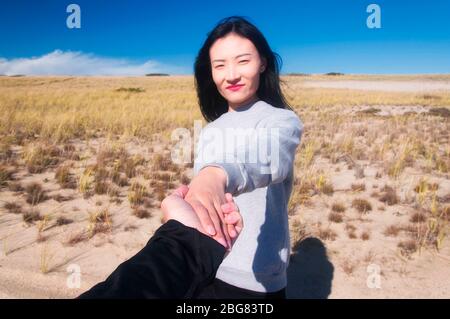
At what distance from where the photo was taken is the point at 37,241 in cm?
353

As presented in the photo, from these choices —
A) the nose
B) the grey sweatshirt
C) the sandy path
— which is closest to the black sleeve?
the grey sweatshirt

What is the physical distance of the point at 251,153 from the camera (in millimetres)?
1017

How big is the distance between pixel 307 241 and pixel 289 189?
8.36 ft

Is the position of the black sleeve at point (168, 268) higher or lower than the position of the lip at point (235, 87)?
lower

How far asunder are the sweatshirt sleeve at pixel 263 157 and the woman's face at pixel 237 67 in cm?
22

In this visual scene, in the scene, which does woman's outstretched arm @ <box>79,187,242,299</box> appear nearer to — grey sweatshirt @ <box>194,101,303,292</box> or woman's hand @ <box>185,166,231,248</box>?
woman's hand @ <box>185,166,231,248</box>

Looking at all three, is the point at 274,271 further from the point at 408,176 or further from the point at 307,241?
the point at 408,176

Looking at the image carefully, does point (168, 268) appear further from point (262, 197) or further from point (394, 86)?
point (394, 86)

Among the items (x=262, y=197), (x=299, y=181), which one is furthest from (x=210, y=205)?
(x=299, y=181)

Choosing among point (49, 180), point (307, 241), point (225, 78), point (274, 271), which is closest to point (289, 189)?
point (274, 271)

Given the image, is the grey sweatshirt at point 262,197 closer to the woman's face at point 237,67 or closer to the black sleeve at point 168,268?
the woman's face at point 237,67

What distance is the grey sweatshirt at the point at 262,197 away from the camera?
1130 mm

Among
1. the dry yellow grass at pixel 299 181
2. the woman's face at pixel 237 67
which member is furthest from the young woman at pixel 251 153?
the dry yellow grass at pixel 299 181

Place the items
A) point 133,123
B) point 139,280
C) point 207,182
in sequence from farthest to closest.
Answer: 1. point 133,123
2. point 207,182
3. point 139,280
